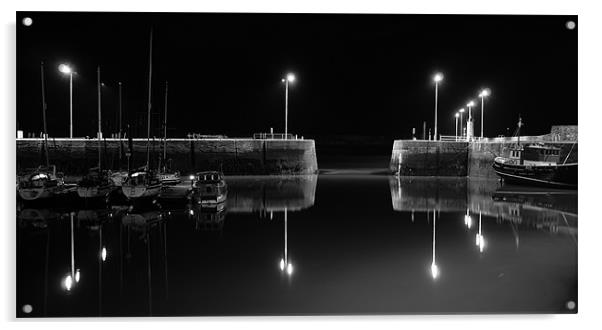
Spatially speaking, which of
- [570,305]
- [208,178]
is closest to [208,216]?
[208,178]

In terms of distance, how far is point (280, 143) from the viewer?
19.7m

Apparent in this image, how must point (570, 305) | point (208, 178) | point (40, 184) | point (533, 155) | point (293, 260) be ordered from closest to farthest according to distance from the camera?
point (570, 305)
point (293, 260)
point (40, 184)
point (208, 178)
point (533, 155)

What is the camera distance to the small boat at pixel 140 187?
11.4 meters

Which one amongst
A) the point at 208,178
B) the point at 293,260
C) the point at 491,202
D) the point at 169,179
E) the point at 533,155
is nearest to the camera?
the point at 293,260

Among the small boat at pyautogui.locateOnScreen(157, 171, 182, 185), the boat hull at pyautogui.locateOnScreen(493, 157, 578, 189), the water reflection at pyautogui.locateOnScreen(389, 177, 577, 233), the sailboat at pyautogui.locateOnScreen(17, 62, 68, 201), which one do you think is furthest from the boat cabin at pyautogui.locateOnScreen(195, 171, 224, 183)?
the boat hull at pyautogui.locateOnScreen(493, 157, 578, 189)

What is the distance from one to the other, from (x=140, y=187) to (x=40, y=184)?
326 cm

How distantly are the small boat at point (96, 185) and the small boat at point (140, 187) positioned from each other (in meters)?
0.46

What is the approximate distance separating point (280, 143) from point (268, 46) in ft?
44.4

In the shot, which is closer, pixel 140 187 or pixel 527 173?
pixel 140 187

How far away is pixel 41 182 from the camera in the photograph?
8398mm

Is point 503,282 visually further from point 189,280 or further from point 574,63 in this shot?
point 189,280

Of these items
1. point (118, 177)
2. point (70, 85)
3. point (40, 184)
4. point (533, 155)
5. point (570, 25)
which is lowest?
point (118, 177)

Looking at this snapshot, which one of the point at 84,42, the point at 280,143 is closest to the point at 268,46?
the point at 84,42

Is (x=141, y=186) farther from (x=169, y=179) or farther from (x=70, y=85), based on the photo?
(x=70, y=85)
